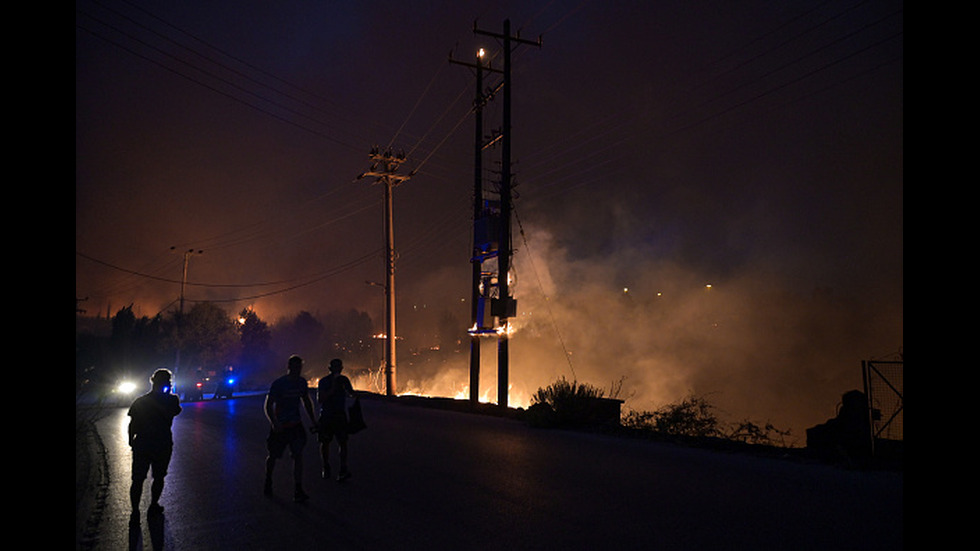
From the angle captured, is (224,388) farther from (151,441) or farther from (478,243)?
(151,441)

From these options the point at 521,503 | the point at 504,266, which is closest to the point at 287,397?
the point at 521,503

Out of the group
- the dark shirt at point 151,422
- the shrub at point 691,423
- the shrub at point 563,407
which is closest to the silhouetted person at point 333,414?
the dark shirt at point 151,422

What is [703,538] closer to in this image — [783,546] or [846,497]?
[783,546]

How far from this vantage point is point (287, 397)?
7.68m

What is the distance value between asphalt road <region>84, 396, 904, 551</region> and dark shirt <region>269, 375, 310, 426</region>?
107 centimetres

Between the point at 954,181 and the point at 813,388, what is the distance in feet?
264

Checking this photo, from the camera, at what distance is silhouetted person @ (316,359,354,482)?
27.7 feet

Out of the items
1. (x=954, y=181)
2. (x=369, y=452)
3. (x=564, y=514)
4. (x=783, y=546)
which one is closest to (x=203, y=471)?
(x=369, y=452)

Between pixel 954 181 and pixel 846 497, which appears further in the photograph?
pixel 846 497

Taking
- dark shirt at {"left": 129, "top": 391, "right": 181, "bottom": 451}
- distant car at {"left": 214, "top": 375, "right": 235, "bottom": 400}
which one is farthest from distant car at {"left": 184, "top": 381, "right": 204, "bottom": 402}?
dark shirt at {"left": 129, "top": 391, "right": 181, "bottom": 451}

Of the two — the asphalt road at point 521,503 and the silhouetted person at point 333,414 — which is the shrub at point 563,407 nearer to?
the asphalt road at point 521,503

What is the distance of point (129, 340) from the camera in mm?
70875

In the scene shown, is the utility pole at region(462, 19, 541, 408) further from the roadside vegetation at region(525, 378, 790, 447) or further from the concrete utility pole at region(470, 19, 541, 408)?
the roadside vegetation at region(525, 378, 790, 447)

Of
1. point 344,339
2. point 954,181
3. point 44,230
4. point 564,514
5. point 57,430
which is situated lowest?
point 344,339
